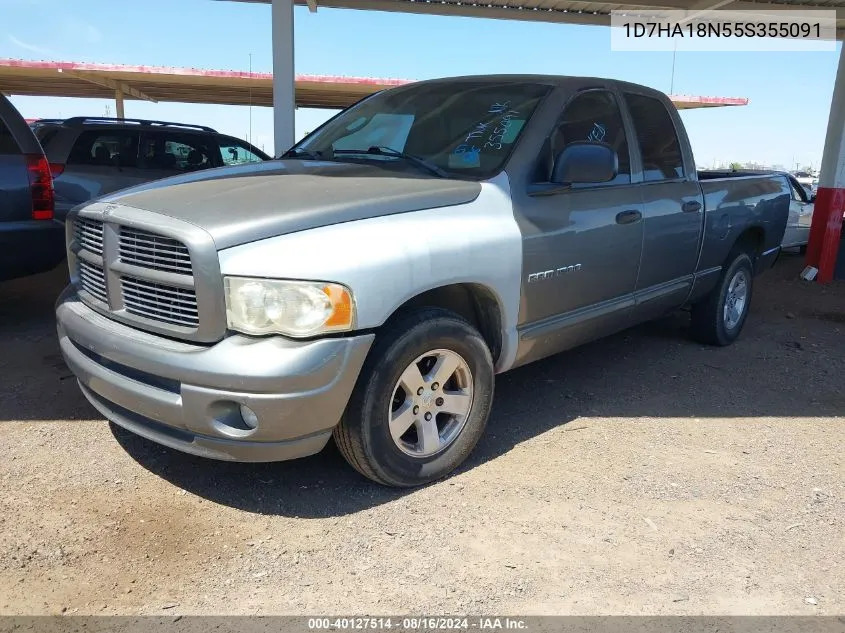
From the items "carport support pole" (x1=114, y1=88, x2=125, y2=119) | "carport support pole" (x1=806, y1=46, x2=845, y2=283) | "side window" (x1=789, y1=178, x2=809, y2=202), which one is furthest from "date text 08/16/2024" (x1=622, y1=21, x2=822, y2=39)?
"carport support pole" (x1=114, y1=88, x2=125, y2=119)

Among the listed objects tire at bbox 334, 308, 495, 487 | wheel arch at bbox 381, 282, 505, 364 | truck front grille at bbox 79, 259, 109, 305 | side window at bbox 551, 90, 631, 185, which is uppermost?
side window at bbox 551, 90, 631, 185

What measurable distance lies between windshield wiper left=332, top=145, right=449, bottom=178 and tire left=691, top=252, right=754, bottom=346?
10.2 feet

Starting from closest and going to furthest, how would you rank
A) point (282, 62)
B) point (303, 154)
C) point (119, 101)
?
point (303, 154) < point (282, 62) < point (119, 101)

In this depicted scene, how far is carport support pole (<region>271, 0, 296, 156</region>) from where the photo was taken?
7941mm

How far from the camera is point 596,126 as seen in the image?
4164mm

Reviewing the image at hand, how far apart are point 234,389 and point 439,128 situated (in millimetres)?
2028

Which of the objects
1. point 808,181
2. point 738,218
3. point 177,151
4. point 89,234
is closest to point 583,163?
point 89,234

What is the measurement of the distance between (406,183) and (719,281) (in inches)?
135

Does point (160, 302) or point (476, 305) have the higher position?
point (160, 302)

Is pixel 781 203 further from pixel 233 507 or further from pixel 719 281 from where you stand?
pixel 233 507

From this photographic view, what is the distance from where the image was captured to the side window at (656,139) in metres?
4.51

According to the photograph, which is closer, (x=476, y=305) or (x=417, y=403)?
(x=417, y=403)

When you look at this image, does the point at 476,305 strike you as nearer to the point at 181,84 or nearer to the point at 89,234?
the point at 89,234

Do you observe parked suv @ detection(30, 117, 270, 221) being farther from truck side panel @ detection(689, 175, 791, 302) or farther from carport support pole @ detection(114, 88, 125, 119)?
carport support pole @ detection(114, 88, 125, 119)
